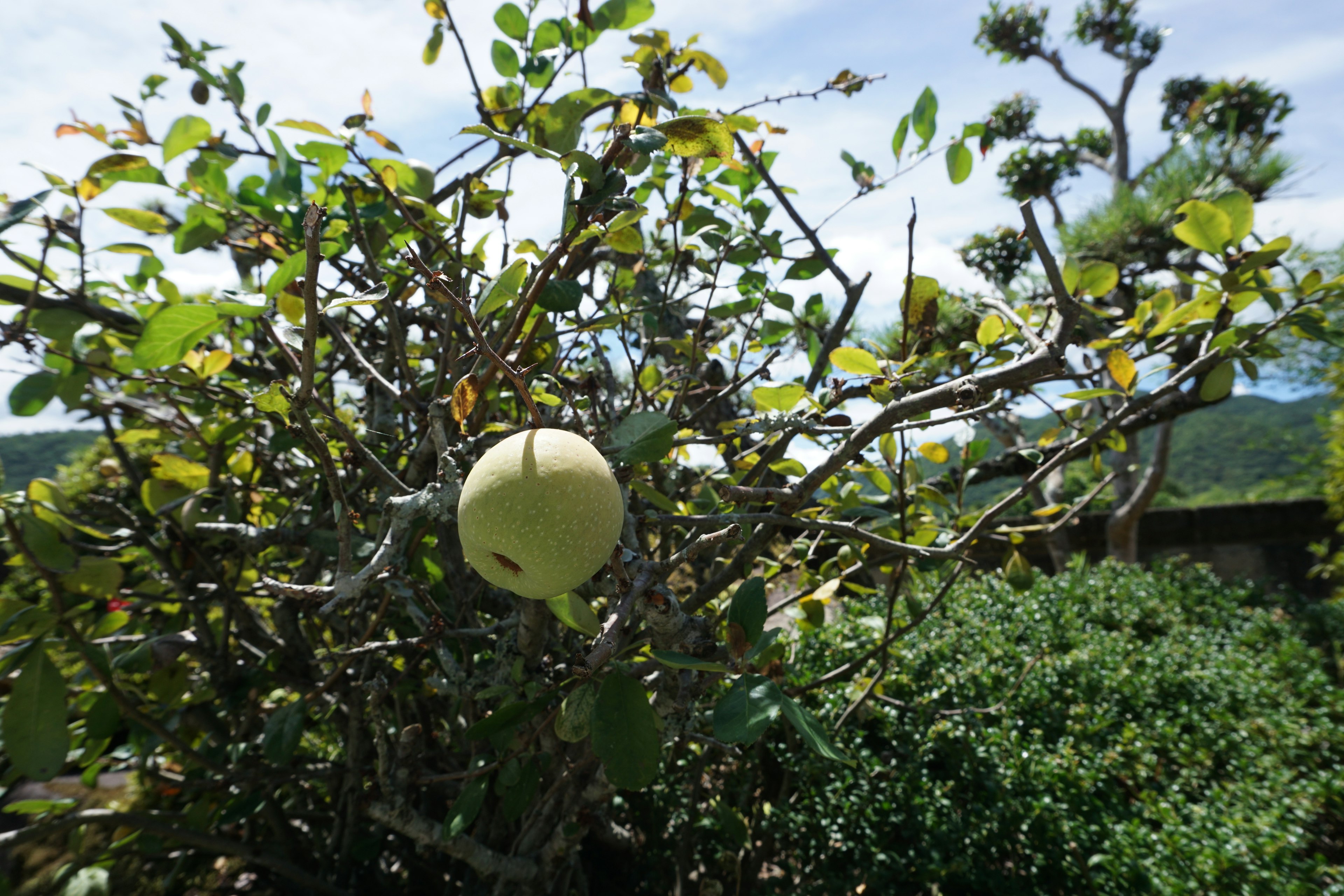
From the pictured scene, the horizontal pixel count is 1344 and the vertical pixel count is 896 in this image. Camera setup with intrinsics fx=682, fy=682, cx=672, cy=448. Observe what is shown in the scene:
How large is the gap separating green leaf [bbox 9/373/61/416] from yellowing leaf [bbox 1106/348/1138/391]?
7.76 ft

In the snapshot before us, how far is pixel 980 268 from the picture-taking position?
678 cm

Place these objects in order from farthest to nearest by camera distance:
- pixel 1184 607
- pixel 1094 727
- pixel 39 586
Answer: pixel 1184 607
pixel 39 586
pixel 1094 727

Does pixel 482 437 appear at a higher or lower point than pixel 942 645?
higher

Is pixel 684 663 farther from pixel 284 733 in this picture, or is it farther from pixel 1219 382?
pixel 1219 382

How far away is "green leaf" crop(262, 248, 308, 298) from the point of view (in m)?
0.97

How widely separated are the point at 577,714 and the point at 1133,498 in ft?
20.7

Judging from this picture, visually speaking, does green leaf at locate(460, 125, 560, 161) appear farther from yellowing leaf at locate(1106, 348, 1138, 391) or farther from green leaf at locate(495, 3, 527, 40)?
yellowing leaf at locate(1106, 348, 1138, 391)

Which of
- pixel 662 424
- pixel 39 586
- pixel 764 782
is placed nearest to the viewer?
pixel 662 424

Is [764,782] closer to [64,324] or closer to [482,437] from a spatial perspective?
[482,437]

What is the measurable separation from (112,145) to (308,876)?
1918 millimetres

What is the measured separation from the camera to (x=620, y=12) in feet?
4.78

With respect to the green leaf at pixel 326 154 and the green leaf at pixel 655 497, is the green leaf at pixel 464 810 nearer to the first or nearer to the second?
the green leaf at pixel 655 497

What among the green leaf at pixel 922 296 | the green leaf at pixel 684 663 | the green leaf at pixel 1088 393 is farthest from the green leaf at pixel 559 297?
the green leaf at pixel 1088 393

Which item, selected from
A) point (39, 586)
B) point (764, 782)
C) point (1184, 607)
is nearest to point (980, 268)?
point (1184, 607)
